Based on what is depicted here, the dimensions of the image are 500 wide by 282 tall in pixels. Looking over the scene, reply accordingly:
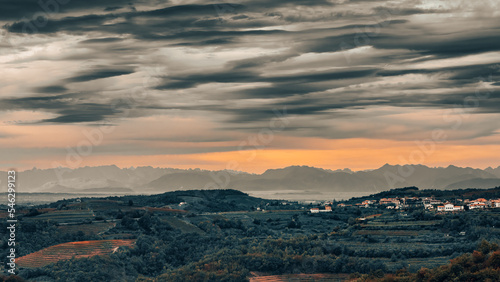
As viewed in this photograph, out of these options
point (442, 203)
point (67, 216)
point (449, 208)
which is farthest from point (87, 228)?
point (442, 203)

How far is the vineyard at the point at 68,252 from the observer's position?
3922 inches

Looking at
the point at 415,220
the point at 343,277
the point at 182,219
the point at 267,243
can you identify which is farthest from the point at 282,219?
the point at 343,277

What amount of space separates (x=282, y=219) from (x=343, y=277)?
9513cm

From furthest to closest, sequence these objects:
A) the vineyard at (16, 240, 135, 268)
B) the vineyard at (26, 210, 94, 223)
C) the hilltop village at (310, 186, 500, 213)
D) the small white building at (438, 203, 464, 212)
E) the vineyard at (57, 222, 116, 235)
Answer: the vineyard at (26, 210, 94, 223) < the small white building at (438, 203, 464, 212) < the hilltop village at (310, 186, 500, 213) < the vineyard at (57, 222, 116, 235) < the vineyard at (16, 240, 135, 268)

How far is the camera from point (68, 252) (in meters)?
105

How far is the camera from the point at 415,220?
125 m

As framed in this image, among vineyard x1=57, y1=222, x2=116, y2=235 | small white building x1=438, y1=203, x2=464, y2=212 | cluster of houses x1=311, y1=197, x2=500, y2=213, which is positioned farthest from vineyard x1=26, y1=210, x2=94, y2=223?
cluster of houses x1=311, y1=197, x2=500, y2=213

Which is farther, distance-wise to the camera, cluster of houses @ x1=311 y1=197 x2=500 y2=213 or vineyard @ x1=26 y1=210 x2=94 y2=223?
vineyard @ x1=26 y1=210 x2=94 y2=223

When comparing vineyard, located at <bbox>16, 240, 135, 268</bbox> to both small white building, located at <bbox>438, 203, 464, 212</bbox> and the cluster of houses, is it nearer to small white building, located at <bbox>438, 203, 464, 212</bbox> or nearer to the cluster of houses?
small white building, located at <bbox>438, 203, 464, 212</bbox>

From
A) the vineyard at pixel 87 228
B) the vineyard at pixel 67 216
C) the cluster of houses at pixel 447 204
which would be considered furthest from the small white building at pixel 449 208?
the vineyard at pixel 67 216

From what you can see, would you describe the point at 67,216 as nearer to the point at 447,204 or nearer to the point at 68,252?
the point at 68,252

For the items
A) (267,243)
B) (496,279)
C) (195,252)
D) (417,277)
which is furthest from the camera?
(195,252)

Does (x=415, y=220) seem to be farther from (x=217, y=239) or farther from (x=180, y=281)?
(x=180, y=281)

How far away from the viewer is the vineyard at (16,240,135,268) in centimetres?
9961
